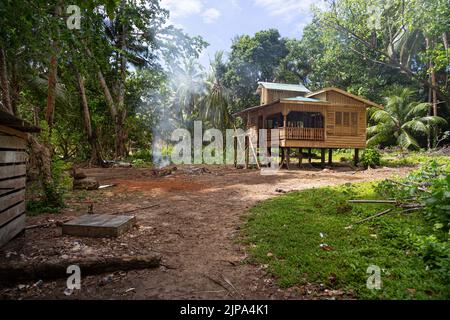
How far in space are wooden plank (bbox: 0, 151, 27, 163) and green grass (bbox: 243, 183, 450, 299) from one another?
13.9 feet

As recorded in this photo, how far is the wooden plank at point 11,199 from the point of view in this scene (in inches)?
182

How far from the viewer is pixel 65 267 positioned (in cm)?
402

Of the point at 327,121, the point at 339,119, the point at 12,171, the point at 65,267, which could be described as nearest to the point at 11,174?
the point at 12,171

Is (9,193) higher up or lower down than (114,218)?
higher up

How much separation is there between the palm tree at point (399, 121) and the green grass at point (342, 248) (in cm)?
2225

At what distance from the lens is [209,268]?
440 centimetres

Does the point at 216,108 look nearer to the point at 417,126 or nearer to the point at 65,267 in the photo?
the point at 417,126

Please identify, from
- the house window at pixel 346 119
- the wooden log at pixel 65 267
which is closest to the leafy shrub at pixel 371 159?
the house window at pixel 346 119

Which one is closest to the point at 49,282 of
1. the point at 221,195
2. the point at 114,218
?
the point at 114,218

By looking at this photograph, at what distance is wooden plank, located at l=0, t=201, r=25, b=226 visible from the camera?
15.2ft

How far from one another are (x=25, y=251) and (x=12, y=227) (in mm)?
683

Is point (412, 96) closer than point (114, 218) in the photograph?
No
